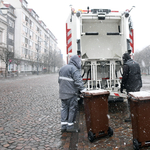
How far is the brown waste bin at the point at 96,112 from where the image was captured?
3.20 m

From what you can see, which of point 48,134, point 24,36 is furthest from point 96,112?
point 24,36

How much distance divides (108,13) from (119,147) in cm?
405

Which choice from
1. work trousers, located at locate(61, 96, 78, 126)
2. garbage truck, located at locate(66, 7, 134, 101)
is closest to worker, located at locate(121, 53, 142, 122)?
garbage truck, located at locate(66, 7, 134, 101)

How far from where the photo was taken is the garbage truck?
207 inches

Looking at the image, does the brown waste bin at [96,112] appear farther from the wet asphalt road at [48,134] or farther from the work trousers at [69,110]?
the work trousers at [69,110]

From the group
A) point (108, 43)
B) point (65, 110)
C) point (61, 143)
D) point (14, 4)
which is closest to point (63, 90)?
point (65, 110)

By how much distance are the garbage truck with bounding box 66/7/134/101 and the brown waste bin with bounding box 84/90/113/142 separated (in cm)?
156

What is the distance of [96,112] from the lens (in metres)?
3.23

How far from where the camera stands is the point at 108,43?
6.21 metres

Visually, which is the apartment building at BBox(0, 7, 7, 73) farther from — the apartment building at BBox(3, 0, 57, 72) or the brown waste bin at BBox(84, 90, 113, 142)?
the brown waste bin at BBox(84, 90, 113, 142)

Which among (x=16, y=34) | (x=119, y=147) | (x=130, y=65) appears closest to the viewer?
(x=119, y=147)

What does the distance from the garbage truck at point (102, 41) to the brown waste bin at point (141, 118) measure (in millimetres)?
1869

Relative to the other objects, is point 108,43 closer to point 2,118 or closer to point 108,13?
point 108,13

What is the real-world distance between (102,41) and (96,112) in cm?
366
